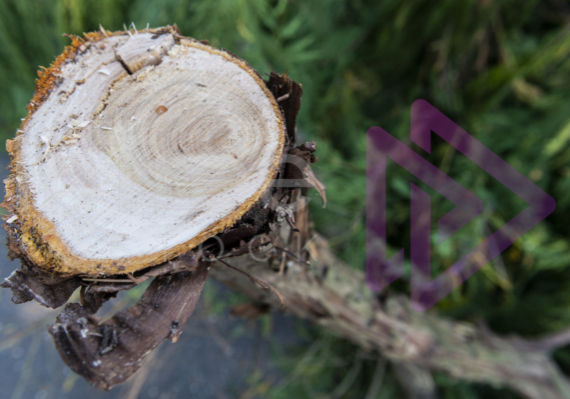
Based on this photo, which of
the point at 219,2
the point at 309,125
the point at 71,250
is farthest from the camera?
the point at 309,125

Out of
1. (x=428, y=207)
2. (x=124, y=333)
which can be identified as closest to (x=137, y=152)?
(x=124, y=333)

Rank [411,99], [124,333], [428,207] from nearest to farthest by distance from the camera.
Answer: [124,333] → [428,207] → [411,99]

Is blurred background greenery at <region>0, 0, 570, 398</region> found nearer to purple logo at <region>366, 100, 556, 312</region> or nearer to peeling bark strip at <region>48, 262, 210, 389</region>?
purple logo at <region>366, 100, 556, 312</region>

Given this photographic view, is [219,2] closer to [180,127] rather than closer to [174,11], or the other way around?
[174,11]

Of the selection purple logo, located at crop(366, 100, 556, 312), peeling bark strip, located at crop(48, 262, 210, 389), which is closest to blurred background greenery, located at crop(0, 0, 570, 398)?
purple logo, located at crop(366, 100, 556, 312)

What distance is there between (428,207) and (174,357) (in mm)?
1579

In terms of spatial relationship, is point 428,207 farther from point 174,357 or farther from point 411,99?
point 174,357

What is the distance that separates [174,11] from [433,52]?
1.31m

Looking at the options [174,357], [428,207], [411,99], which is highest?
[411,99]

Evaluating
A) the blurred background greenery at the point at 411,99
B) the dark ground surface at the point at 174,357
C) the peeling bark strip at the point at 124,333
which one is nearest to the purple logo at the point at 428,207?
the blurred background greenery at the point at 411,99

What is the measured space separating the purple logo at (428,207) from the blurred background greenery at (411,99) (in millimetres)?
43

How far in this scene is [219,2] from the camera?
1.40 meters

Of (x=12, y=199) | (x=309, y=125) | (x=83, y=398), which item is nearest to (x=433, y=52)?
(x=309, y=125)

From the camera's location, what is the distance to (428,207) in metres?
1.68
